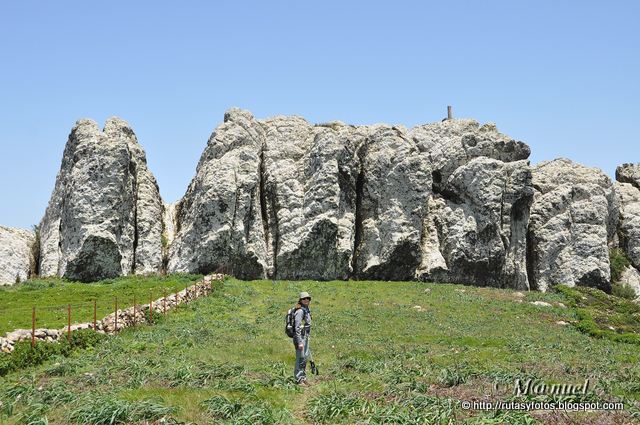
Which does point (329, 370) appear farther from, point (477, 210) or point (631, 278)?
point (631, 278)

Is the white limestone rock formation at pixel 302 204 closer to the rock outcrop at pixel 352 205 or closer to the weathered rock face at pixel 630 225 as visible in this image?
the rock outcrop at pixel 352 205

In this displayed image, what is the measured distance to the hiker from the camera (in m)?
24.4

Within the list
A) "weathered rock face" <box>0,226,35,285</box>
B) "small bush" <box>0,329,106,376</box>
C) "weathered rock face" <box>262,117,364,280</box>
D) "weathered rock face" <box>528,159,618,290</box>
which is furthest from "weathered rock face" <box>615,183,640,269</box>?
"weathered rock face" <box>0,226,35,285</box>

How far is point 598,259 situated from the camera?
8344 cm

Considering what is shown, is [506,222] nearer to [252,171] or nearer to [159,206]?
[252,171]

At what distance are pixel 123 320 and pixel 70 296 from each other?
59.8 ft

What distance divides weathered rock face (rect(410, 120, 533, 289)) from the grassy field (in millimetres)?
26853

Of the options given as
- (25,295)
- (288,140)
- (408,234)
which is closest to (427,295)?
(408,234)

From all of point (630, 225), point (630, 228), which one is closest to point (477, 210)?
point (630, 228)

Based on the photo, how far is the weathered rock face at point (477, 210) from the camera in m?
79.6

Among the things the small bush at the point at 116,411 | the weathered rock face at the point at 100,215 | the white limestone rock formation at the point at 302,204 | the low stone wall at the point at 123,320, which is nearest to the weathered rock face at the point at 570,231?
the white limestone rock formation at the point at 302,204

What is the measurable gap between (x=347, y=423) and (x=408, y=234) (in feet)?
197

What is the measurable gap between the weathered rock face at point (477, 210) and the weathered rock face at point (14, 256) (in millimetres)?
50019

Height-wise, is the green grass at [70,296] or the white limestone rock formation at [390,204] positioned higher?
the white limestone rock formation at [390,204]
